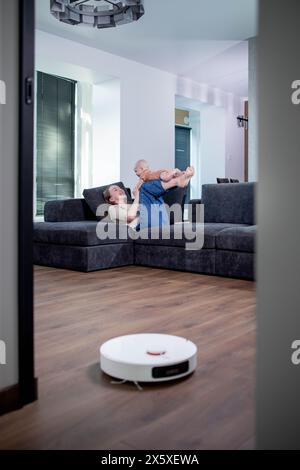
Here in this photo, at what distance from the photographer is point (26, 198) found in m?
1.45

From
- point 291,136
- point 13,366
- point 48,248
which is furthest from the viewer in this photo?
point 48,248

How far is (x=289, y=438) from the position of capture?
987mm

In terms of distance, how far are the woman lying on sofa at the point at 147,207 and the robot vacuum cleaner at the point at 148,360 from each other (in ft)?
9.65

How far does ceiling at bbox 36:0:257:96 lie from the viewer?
17.7 ft

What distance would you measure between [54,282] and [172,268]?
1.19 m

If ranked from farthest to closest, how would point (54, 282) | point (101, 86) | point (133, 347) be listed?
point (101, 86), point (54, 282), point (133, 347)

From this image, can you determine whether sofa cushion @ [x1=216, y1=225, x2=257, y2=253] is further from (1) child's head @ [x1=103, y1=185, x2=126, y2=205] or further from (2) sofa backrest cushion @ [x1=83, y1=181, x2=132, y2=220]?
(2) sofa backrest cushion @ [x1=83, y1=181, x2=132, y2=220]

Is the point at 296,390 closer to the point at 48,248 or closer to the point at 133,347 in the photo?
the point at 133,347

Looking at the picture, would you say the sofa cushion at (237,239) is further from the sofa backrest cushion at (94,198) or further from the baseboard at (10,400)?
the baseboard at (10,400)

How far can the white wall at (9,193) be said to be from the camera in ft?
4.58

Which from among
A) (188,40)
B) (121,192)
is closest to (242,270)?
(121,192)

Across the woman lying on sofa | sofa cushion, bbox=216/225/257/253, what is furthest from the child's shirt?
sofa cushion, bbox=216/225/257/253

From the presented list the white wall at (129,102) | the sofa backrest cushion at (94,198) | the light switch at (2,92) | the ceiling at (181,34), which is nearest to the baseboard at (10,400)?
the light switch at (2,92)

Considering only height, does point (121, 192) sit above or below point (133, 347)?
above
